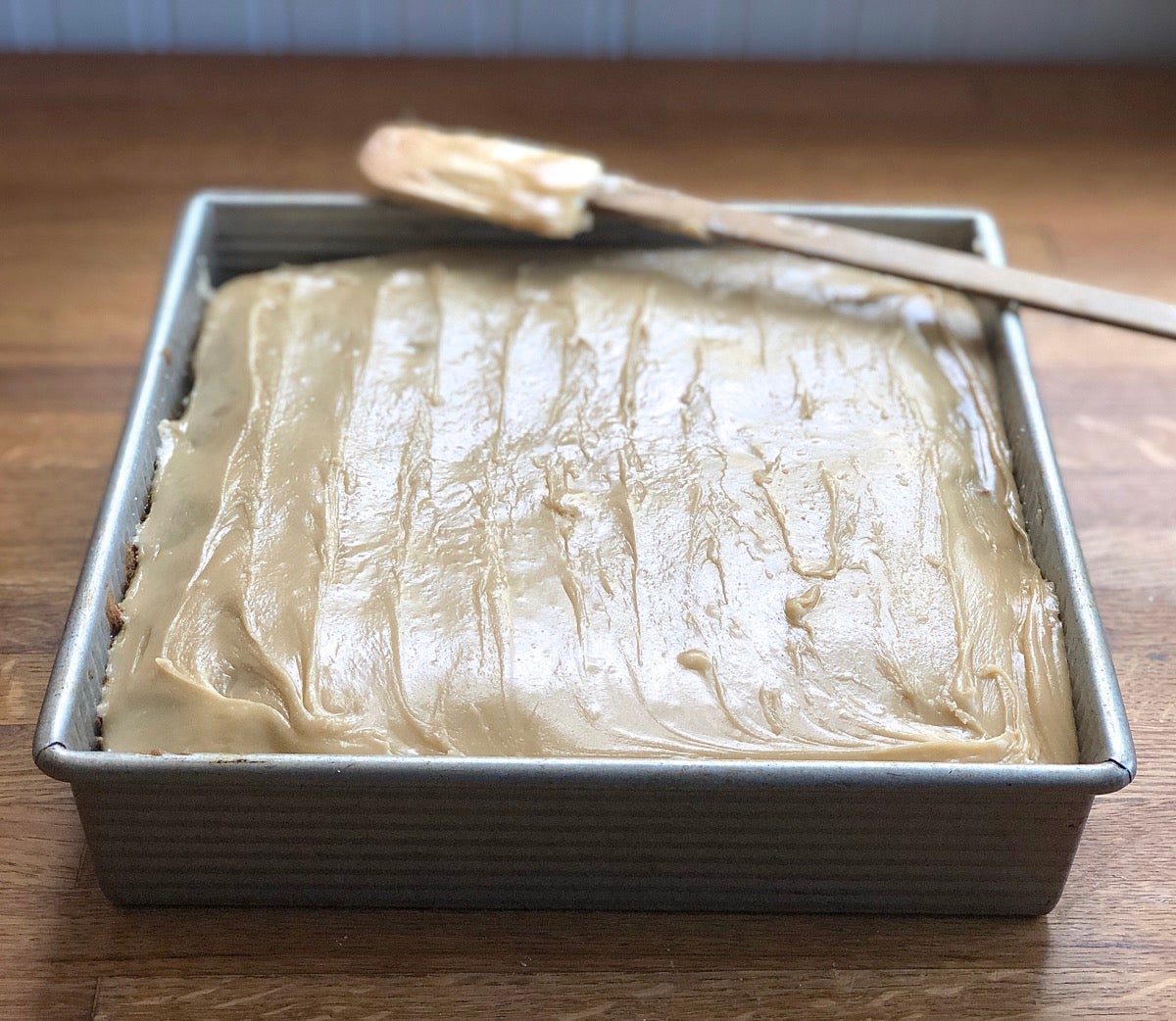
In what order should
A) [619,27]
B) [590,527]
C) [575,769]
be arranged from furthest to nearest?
[619,27] → [590,527] → [575,769]

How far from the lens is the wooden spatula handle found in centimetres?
144

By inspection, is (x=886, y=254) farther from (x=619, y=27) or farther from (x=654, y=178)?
(x=619, y=27)

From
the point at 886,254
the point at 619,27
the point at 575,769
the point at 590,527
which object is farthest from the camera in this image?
the point at 619,27

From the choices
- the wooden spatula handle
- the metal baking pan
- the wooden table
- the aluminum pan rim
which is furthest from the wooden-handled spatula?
the aluminum pan rim

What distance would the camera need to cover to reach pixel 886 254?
4.87 ft

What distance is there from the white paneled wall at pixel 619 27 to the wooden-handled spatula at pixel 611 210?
0.60 m

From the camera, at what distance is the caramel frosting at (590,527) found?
1085mm

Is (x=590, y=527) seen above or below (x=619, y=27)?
below

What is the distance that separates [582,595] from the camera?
3.84 ft

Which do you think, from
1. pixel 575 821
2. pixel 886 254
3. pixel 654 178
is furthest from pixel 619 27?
pixel 575 821

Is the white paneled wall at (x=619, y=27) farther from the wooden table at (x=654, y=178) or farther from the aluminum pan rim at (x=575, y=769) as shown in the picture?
the aluminum pan rim at (x=575, y=769)

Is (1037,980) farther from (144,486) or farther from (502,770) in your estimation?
(144,486)

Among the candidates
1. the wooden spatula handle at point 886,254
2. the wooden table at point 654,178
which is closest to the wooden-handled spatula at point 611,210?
the wooden spatula handle at point 886,254

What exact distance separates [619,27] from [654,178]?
34cm
